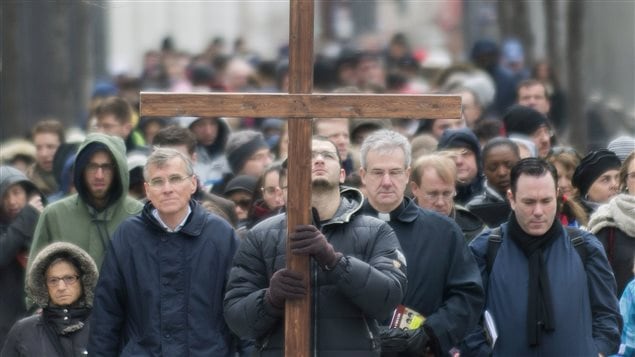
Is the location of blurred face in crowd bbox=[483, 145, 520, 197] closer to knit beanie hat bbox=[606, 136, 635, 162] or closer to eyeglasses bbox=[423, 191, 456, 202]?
knit beanie hat bbox=[606, 136, 635, 162]

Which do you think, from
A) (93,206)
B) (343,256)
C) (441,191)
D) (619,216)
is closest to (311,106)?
(343,256)

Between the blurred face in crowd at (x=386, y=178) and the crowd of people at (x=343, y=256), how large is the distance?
0.04 ft

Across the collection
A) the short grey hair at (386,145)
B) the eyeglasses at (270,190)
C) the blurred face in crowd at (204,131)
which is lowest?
the eyeglasses at (270,190)

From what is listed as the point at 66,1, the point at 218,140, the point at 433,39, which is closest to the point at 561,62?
the point at 66,1

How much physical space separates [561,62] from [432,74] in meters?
1.73

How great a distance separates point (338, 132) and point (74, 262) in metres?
3.03

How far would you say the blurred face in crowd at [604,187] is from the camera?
39.2ft

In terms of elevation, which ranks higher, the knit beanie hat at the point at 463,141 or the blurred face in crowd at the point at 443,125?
the blurred face in crowd at the point at 443,125

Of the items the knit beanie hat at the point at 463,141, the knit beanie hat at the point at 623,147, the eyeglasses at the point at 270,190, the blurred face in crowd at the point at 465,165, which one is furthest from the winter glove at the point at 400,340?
the knit beanie hat at the point at 623,147

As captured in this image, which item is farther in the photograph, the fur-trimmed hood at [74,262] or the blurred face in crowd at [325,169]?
the fur-trimmed hood at [74,262]

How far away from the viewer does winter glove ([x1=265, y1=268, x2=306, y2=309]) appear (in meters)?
8.45

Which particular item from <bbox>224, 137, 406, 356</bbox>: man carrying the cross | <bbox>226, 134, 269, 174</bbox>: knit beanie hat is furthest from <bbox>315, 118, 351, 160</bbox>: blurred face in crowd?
<bbox>224, 137, 406, 356</bbox>: man carrying the cross

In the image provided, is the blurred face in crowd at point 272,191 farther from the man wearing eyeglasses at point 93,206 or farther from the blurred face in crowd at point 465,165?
the blurred face in crowd at point 465,165

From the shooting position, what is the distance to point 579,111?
Result: 21016mm
